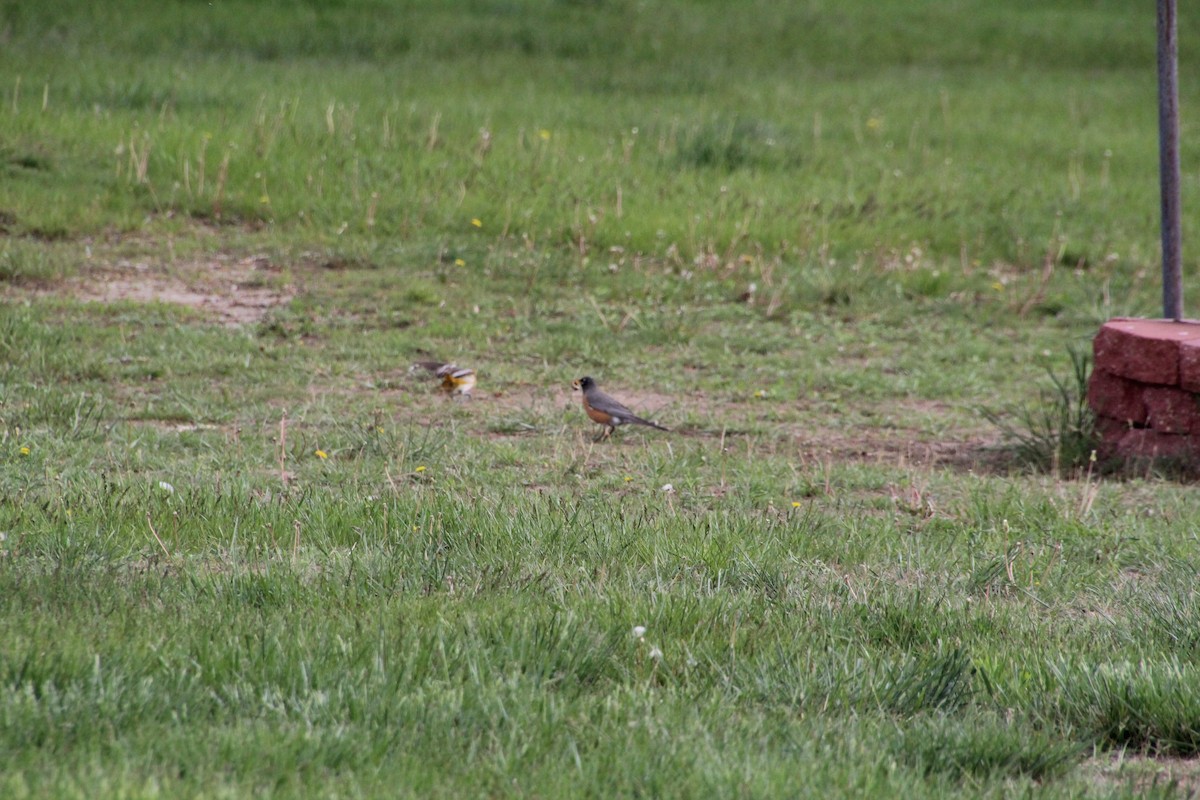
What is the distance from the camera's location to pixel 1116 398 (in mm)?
6883

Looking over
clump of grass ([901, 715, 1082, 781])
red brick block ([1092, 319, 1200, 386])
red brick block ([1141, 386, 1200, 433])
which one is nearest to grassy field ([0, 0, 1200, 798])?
clump of grass ([901, 715, 1082, 781])

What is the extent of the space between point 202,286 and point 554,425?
12.0 ft

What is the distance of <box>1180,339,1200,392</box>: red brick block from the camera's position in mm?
6398

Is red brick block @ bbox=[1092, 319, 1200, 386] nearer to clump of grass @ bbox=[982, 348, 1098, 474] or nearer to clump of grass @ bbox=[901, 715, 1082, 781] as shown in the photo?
clump of grass @ bbox=[982, 348, 1098, 474]

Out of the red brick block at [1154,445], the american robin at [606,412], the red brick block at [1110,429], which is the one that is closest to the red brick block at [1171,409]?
the red brick block at [1154,445]

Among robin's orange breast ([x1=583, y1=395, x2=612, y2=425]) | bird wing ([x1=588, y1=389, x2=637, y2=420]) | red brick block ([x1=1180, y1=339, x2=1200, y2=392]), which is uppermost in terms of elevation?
red brick block ([x1=1180, y1=339, x2=1200, y2=392])

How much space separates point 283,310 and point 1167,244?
18.0 feet

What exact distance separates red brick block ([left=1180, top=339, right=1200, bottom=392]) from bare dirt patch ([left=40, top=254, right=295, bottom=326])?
5587 millimetres

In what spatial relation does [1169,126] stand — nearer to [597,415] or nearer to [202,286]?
[597,415]

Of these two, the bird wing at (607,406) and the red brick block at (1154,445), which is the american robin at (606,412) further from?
the red brick block at (1154,445)

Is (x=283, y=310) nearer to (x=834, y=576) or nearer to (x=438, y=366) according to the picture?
(x=438, y=366)

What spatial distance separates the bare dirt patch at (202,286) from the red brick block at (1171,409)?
5.47m

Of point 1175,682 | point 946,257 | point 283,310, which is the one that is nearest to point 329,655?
point 1175,682

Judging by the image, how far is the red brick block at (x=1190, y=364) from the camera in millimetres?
6398
